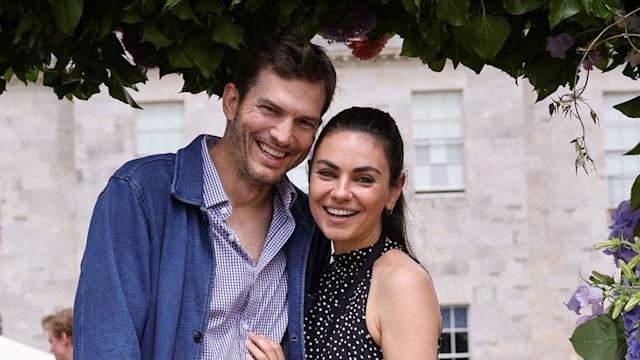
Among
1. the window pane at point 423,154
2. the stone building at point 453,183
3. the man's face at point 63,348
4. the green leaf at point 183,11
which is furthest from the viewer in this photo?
the window pane at point 423,154

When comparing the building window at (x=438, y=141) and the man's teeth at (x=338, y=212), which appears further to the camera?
the building window at (x=438, y=141)

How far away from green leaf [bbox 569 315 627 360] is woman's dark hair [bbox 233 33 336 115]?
3.22 feet

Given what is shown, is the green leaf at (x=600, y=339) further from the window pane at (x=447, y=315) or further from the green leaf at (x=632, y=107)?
the window pane at (x=447, y=315)

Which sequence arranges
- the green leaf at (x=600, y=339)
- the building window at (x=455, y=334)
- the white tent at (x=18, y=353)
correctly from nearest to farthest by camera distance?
the green leaf at (x=600, y=339) < the white tent at (x=18, y=353) < the building window at (x=455, y=334)

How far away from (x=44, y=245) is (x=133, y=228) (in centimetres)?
1548

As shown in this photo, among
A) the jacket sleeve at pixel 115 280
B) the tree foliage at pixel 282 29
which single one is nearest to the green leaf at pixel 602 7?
the tree foliage at pixel 282 29

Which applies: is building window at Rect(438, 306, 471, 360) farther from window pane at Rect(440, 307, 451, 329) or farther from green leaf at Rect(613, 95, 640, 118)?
green leaf at Rect(613, 95, 640, 118)

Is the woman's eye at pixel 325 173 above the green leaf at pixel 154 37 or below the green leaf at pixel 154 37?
below

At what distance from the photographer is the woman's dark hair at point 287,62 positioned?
125 inches

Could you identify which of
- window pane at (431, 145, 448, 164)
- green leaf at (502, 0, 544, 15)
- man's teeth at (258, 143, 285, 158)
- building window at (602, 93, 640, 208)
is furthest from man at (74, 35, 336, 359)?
building window at (602, 93, 640, 208)

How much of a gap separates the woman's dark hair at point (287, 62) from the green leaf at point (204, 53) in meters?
0.09

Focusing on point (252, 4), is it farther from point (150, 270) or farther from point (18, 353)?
point (18, 353)

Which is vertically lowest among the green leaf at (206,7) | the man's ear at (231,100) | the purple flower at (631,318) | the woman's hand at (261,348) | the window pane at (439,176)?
the woman's hand at (261,348)

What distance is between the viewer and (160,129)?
18312 millimetres
